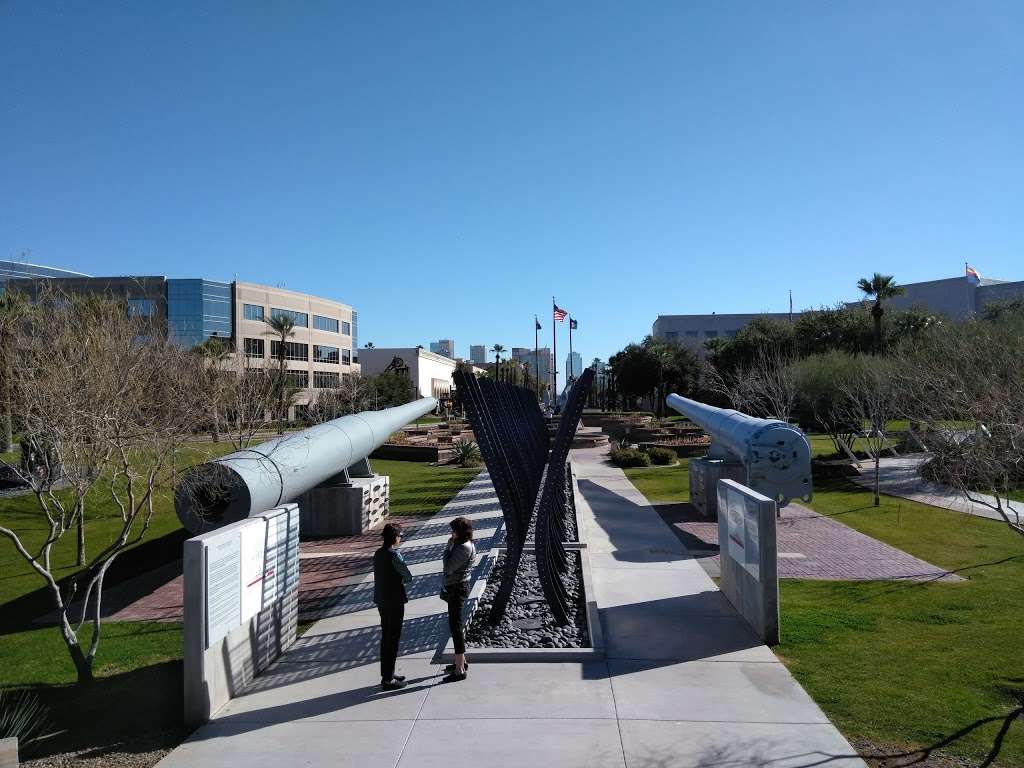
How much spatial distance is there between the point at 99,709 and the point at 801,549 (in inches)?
396

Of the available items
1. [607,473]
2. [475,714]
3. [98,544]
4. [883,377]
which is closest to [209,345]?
[607,473]

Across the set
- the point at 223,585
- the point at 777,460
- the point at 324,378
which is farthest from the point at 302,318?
the point at 223,585

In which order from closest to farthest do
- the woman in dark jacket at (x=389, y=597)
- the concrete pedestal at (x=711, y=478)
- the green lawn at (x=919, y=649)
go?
the green lawn at (x=919, y=649), the woman in dark jacket at (x=389, y=597), the concrete pedestal at (x=711, y=478)

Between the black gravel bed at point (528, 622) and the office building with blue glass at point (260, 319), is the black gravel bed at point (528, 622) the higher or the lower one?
the lower one

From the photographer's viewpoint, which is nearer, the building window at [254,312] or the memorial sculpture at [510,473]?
the memorial sculpture at [510,473]

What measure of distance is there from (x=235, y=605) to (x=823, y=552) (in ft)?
30.3

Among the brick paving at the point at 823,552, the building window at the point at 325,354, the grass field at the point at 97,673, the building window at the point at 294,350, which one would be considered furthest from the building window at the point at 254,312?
the brick paving at the point at 823,552

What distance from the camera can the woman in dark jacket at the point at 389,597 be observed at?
5977 mm

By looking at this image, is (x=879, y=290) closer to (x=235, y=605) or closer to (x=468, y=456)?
(x=468, y=456)

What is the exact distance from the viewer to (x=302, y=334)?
70.7 metres

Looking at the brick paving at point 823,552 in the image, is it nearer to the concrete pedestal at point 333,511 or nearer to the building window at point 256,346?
the concrete pedestal at point 333,511

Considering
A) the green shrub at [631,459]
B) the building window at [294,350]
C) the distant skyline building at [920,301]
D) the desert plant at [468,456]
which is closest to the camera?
the green shrub at [631,459]

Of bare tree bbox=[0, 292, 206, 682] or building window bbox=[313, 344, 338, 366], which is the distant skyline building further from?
bare tree bbox=[0, 292, 206, 682]

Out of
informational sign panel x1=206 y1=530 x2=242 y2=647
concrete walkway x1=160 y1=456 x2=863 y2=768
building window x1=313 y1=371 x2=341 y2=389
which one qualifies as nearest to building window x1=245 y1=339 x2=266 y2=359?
building window x1=313 y1=371 x2=341 y2=389
